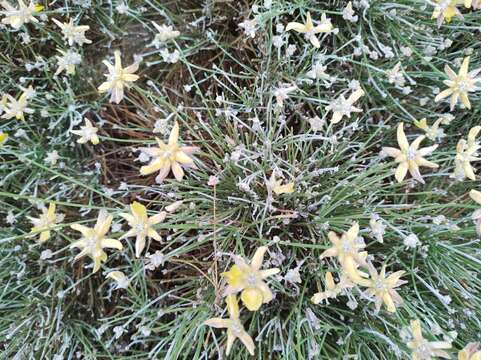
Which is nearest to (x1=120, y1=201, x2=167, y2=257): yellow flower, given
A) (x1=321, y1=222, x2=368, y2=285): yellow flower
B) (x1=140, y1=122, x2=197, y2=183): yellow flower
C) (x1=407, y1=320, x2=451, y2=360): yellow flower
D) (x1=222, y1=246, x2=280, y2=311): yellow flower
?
(x1=140, y1=122, x2=197, y2=183): yellow flower

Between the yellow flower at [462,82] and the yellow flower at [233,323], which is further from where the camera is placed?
the yellow flower at [462,82]

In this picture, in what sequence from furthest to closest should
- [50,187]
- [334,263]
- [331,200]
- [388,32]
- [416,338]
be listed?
[50,187]
[388,32]
[331,200]
[334,263]
[416,338]

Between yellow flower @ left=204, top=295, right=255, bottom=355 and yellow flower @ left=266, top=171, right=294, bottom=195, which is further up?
yellow flower @ left=266, top=171, right=294, bottom=195

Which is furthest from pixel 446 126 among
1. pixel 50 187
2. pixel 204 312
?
pixel 50 187

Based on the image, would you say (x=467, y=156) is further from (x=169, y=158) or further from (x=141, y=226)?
(x=141, y=226)

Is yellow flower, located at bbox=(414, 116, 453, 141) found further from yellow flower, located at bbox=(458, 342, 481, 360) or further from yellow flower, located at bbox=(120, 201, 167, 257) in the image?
yellow flower, located at bbox=(120, 201, 167, 257)

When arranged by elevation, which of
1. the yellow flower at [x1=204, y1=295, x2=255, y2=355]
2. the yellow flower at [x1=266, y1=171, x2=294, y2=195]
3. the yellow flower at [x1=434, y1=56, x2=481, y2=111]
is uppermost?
the yellow flower at [x1=434, y1=56, x2=481, y2=111]

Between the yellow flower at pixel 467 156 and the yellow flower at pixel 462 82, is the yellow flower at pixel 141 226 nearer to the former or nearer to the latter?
the yellow flower at pixel 467 156

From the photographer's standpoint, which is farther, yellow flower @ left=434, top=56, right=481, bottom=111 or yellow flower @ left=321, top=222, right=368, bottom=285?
yellow flower @ left=434, top=56, right=481, bottom=111

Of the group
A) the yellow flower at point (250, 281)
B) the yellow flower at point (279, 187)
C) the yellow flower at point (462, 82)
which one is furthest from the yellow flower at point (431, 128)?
the yellow flower at point (250, 281)

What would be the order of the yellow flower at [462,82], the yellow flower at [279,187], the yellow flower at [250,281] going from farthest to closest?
the yellow flower at [462,82], the yellow flower at [279,187], the yellow flower at [250,281]

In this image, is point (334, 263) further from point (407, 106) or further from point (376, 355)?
point (407, 106)
